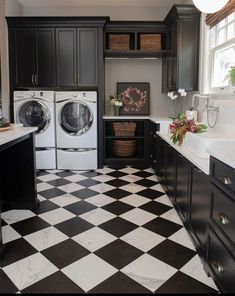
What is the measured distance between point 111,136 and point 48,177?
4.13 ft

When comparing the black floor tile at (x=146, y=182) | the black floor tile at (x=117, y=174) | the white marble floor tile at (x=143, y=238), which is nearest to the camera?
the white marble floor tile at (x=143, y=238)

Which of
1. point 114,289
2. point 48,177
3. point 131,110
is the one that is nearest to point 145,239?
point 114,289

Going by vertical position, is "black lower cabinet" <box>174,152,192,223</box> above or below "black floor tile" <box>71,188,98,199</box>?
above

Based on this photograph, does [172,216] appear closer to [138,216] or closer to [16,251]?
[138,216]

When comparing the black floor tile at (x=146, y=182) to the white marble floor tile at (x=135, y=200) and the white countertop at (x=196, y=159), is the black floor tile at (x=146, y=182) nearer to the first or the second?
the white marble floor tile at (x=135, y=200)

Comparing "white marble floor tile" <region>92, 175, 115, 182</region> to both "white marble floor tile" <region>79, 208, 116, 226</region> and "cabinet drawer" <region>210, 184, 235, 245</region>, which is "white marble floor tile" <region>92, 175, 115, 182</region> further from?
"cabinet drawer" <region>210, 184, 235, 245</region>

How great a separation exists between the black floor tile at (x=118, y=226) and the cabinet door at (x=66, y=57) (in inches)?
103

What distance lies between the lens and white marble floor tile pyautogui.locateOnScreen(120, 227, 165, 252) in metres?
2.27

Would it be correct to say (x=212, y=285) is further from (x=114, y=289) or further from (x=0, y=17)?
(x=0, y=17)

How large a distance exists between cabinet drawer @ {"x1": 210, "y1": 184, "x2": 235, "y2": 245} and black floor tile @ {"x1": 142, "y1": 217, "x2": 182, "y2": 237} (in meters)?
0.86

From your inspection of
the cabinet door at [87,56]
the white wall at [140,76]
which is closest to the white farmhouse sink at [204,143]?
the cabinet door at [87,56]

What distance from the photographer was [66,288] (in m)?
1.75

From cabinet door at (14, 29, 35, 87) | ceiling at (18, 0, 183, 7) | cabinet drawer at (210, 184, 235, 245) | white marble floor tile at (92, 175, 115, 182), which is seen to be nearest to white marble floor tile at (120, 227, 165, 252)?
cabinet drawer at (210, 184, 235, 245)

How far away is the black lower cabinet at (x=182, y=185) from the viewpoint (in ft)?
7.70
